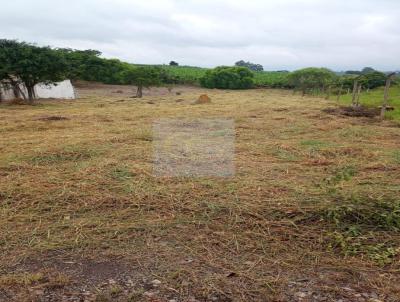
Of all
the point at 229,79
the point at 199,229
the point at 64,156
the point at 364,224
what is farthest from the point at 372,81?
the point at 199,229

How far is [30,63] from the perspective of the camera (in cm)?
1692

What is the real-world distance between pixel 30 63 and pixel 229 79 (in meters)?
22.3

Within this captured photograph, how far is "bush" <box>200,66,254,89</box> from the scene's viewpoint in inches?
1442

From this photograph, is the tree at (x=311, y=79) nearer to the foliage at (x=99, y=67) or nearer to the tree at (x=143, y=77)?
the tree at (x=143, y=77)

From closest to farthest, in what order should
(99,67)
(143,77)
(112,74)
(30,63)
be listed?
1. (30,63)
2. (143,77)
3. (99,67)
4. (112,74)

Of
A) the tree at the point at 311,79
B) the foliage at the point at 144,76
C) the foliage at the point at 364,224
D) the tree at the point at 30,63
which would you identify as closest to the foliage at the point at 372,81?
the tree at the point at 311,79

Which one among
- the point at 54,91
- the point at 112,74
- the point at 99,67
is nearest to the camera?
the point at 54,91

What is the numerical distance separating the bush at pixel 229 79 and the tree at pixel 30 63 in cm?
2016

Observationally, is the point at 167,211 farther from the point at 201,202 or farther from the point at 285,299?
the point at 285,299

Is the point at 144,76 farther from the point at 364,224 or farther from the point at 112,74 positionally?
the point at 364,224

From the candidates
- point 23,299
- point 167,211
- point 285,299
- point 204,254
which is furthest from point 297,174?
point 23,299

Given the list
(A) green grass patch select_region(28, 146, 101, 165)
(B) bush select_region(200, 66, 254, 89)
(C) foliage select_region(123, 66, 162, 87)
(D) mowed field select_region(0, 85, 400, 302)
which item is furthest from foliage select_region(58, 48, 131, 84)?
(D) mowed field select_region(0, 85, 400, 302)

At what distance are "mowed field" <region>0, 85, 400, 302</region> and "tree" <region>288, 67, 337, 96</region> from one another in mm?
25698

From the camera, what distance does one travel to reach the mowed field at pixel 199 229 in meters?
2.33
